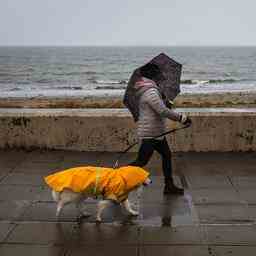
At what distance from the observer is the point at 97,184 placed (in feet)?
18.7

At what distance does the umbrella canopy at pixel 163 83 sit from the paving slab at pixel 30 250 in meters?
2.36

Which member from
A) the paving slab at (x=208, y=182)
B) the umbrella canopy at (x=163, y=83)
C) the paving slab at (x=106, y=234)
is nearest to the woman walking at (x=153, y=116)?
the umbrella canopy at (x=163, y=83)

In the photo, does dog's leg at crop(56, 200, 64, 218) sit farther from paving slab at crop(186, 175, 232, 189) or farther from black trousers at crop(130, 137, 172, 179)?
paving slab at crop(186, 175, 232, 189)

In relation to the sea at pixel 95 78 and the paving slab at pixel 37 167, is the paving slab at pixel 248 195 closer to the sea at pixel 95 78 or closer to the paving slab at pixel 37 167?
the paving slab at pixel 37 167

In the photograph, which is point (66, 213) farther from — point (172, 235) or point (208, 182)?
point (208, 182)

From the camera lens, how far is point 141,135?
679 cm

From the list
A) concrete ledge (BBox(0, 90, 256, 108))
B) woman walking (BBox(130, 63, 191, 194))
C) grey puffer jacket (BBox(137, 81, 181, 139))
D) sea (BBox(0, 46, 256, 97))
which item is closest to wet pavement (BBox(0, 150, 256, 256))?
woman walking (BBox(130, 63, 191, 194))

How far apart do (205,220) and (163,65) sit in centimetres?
227

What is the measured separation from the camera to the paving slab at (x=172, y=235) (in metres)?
5.24

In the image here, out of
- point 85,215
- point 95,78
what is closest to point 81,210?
point 85,215

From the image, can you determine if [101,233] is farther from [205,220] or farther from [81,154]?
[81,154]

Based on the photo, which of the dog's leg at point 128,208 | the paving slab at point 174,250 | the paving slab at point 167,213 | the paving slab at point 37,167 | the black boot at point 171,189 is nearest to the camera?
the paving slab at point 174,250

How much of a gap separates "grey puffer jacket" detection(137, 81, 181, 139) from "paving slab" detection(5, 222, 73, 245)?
1622 millimetres

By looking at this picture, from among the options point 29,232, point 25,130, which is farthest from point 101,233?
point 25,130
